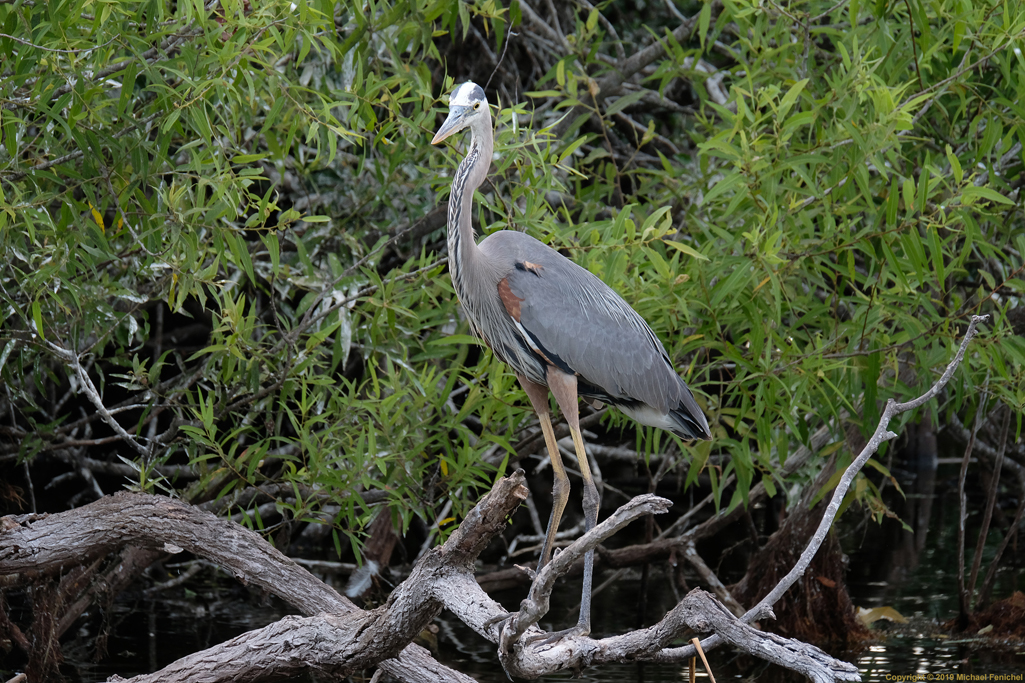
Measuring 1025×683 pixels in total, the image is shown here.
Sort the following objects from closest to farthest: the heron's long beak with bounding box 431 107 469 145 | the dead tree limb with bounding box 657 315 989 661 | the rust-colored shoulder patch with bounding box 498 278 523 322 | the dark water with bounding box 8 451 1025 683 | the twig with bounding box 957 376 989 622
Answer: the dead tree limb with bounding box 657 315 989 661
the heron's long beak with bounding box 431 107 469 145
the rust-colored shoulder patch with bounding box 498 278 523 322
the dark water with bounding box 8 451 1025 683
the twig with bounding box 957 376 989 622

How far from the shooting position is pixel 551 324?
3.83 m

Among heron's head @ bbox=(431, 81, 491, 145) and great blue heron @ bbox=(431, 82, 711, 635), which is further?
great blue heron @ bbox=(431, 82, 711, 635)

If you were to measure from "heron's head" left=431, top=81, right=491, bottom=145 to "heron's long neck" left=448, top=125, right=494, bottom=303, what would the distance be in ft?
0.16

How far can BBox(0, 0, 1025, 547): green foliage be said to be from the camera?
374 cm

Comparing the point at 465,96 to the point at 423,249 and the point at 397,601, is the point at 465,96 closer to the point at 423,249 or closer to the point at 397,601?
the point at 423,249

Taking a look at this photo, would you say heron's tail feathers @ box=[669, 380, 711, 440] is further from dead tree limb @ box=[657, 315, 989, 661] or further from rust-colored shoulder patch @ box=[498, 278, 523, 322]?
dead tree limb @ box=[657, 315, 989, 661]

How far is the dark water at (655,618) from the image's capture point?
16.6 feet

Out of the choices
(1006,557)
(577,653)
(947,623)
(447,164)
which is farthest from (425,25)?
(1006,557)

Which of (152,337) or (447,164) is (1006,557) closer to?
(447,164)

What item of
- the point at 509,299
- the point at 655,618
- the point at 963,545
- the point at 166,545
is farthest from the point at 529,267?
the point at 963,545

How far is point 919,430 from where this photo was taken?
31.2 ft

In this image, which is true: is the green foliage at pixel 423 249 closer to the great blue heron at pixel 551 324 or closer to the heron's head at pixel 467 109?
the great blue heron at pixel 551 324

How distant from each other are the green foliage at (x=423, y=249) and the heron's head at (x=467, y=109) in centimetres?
50

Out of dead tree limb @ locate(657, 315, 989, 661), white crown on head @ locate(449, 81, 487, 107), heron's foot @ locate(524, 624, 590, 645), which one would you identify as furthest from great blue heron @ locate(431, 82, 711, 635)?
dead tree limb @ locate(657, 315, 989, 661)
